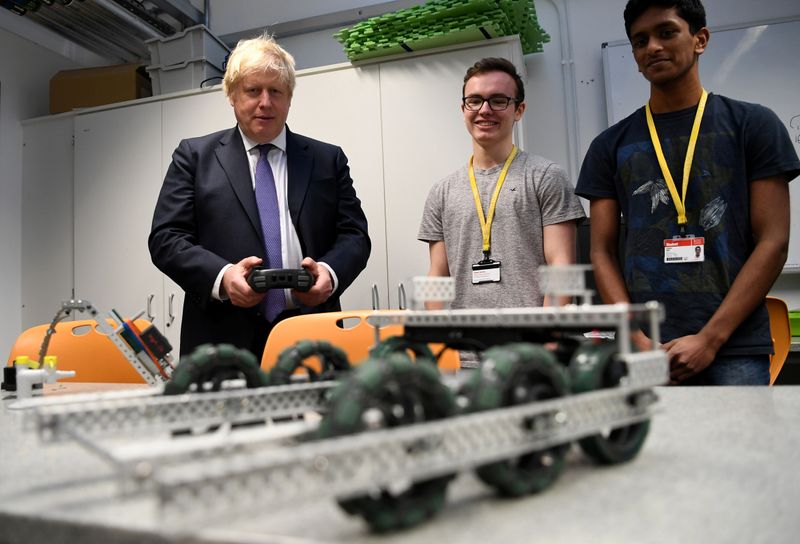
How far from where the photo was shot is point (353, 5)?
367cm

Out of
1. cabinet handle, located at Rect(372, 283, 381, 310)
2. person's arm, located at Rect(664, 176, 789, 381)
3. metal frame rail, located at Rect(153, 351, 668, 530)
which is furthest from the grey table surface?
cabinet handle, located at Rect(372, 283, 381, 310)

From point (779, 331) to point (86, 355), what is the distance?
6.85 ft

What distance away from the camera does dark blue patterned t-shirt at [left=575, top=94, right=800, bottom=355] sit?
1.37 m

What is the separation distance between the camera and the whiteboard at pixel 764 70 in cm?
285

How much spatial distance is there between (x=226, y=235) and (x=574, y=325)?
1311 millimetres

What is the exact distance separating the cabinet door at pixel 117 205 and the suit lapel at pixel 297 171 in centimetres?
177

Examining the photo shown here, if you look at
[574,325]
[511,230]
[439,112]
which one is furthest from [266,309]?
[439,112]

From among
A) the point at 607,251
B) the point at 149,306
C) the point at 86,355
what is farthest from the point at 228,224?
the point at 149,306

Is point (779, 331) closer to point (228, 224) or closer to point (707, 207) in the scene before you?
point (707, 207)

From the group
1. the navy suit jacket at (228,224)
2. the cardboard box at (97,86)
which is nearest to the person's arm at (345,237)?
the navy suit jacket at (228,224)

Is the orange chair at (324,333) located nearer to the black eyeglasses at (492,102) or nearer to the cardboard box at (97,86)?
→ the black eyeglasses at (492,102)

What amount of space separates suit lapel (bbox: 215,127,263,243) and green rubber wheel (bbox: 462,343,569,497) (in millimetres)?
1319

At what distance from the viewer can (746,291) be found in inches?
51.7

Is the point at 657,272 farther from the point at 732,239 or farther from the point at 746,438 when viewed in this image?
the point at 746,438
